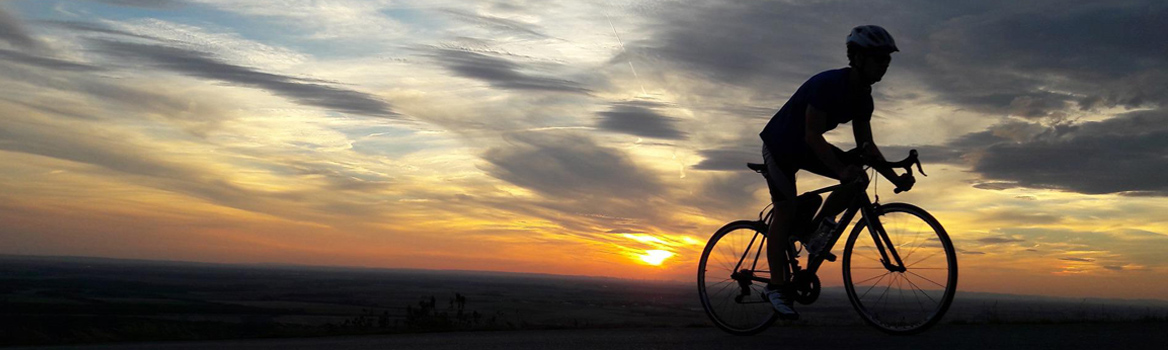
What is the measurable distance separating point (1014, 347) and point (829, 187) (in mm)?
1574

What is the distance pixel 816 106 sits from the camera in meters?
5.25

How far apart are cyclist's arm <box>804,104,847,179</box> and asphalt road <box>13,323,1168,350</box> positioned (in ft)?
3.95

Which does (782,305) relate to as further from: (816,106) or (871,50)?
(871,50)

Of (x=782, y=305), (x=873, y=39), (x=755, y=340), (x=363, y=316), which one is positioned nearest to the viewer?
(x=873, y=39)

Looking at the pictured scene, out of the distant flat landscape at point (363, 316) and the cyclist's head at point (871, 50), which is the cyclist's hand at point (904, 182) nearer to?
the cyclist's head at point (871, 50)

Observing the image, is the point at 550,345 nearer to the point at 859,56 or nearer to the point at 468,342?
the point at 468,342

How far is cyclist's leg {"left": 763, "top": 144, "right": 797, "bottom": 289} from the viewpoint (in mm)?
5750

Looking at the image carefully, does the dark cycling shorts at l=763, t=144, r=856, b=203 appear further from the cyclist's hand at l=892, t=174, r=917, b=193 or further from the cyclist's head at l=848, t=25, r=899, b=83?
the cyclist's head at l=848, t=25, r=899, b=83

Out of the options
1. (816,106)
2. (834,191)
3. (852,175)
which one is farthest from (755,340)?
(816,106)

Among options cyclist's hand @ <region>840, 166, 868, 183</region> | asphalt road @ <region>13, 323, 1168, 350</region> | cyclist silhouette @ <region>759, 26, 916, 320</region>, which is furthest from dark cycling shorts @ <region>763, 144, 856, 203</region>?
asphalt road @ <region>13, 323, 1168, 350</region>

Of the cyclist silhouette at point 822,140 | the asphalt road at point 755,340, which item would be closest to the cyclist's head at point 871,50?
the cyclist silhouette at point 822,140

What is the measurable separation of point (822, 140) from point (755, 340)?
5.19 ft

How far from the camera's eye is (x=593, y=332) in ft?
23.2

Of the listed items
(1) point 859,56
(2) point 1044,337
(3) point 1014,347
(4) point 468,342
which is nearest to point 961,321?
(2) point 1044,337
